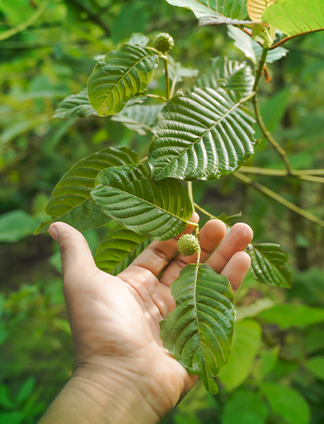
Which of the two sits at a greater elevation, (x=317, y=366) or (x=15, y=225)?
(x=15, y=225)

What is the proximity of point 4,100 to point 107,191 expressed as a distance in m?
2.02

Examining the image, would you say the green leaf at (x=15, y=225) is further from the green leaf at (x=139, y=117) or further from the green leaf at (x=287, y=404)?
the green leaf at (x=287, y=404)

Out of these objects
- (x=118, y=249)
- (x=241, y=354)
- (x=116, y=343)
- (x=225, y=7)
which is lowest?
(x=241, y=354)

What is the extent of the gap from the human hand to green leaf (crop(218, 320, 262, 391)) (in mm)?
530

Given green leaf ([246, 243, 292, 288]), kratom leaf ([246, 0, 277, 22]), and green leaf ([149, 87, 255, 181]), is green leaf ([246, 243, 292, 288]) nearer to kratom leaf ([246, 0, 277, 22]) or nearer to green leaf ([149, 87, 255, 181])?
green leaf ([149, 87, 255, 181])

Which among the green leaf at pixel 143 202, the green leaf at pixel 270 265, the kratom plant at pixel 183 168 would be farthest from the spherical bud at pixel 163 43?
the green leaf at pixel 270 265

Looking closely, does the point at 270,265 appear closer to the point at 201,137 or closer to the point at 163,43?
the point at 201,137

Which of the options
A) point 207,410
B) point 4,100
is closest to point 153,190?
point 4,100

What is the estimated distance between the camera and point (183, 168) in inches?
22.2

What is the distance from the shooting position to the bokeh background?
4.64 feet

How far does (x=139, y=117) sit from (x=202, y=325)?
2.03 ft

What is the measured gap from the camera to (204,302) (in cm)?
61

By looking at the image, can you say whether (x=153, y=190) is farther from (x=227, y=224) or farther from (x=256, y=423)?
(x=256, y=423)

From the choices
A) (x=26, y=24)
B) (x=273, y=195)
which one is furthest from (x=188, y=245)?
(x=26, y=24)
